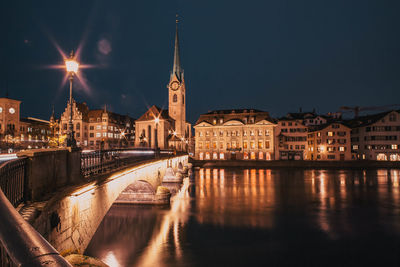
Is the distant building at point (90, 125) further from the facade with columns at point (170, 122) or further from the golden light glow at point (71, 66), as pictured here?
the golden light glow at point (71, 66)

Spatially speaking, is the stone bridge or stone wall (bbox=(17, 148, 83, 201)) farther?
stone wall (bbox=(17, 148, 83, 201))

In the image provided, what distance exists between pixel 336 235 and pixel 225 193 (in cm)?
1737

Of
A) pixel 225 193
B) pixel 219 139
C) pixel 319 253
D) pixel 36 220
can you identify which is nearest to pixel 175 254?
pixel 319 253

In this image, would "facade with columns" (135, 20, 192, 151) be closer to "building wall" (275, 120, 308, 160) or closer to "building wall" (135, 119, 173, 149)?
"building wall" (135, 119, 173, 149)

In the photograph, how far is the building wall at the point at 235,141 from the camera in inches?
2980

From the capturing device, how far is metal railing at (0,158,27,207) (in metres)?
5.01

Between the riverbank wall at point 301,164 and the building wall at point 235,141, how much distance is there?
6.37m

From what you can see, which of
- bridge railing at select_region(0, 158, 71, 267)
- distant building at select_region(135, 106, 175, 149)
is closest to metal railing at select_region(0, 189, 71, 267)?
bridge railing at select_region(0, 158, 71, 267)

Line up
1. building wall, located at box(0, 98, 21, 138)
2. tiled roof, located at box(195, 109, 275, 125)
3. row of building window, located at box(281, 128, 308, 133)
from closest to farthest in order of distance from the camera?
building wall, located at box(0, 98, 21, 138), tiled roof, located at box(195, 109, 275, 125), row of building window, located at box(281, 128, 308, 133)

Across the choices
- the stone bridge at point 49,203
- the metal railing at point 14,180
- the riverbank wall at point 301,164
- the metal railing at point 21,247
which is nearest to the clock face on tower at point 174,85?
the riverbank wall at point 301,164

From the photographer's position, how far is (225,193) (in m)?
35.2

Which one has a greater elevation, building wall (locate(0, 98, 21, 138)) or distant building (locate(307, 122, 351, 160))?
building wall (locate(0, 98, 21, 138))

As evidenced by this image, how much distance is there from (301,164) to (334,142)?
49.7 ft

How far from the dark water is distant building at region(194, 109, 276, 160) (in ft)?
143
